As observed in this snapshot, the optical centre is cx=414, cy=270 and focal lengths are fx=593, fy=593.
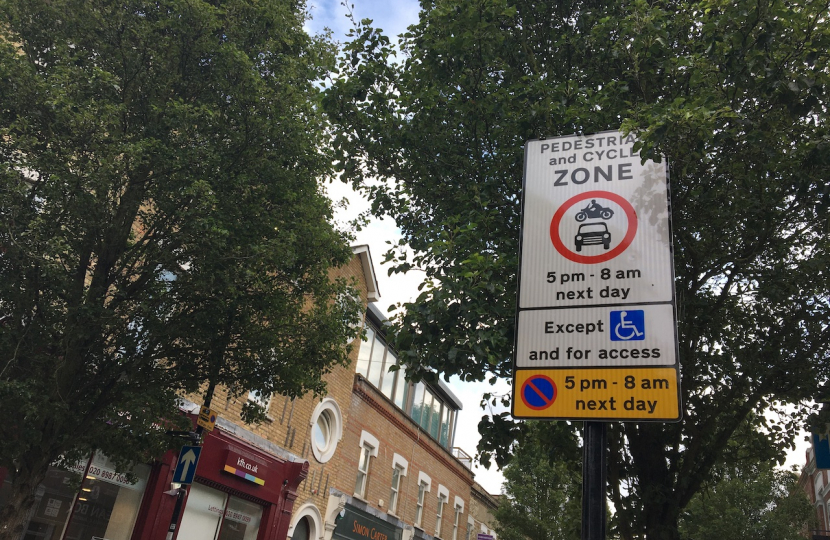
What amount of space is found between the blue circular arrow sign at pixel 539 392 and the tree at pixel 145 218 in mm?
5559

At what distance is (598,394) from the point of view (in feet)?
9.73

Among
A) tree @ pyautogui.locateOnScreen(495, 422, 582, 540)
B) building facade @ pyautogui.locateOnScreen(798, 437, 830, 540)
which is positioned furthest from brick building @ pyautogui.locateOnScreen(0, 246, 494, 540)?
building facade @ pyautogui.locateOnScreen(798, 437, 830, 540)

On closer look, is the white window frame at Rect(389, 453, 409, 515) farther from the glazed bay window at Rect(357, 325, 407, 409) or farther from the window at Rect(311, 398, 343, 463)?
the window at Rect(311, 398, 343, 463)

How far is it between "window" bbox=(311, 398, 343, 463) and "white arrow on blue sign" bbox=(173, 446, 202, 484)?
7.83 metres

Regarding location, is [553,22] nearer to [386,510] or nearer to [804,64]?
[804,64]

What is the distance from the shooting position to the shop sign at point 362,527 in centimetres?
1798

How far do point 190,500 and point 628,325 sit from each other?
1205cm

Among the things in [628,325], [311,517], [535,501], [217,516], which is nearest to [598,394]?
[628,325]

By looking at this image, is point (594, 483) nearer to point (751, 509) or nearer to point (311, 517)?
point (311, 517)

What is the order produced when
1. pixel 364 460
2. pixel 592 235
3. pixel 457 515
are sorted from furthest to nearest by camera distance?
pixel 457 515 → pixel 364 460 → pixel 592 235

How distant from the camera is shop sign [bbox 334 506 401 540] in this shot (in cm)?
1798

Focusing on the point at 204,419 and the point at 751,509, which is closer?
the point at 204,419

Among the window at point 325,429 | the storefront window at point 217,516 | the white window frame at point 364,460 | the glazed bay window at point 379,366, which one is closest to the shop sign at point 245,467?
the storefront window at point 217,516

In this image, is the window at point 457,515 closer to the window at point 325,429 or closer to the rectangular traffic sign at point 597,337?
the window at point 325,429
